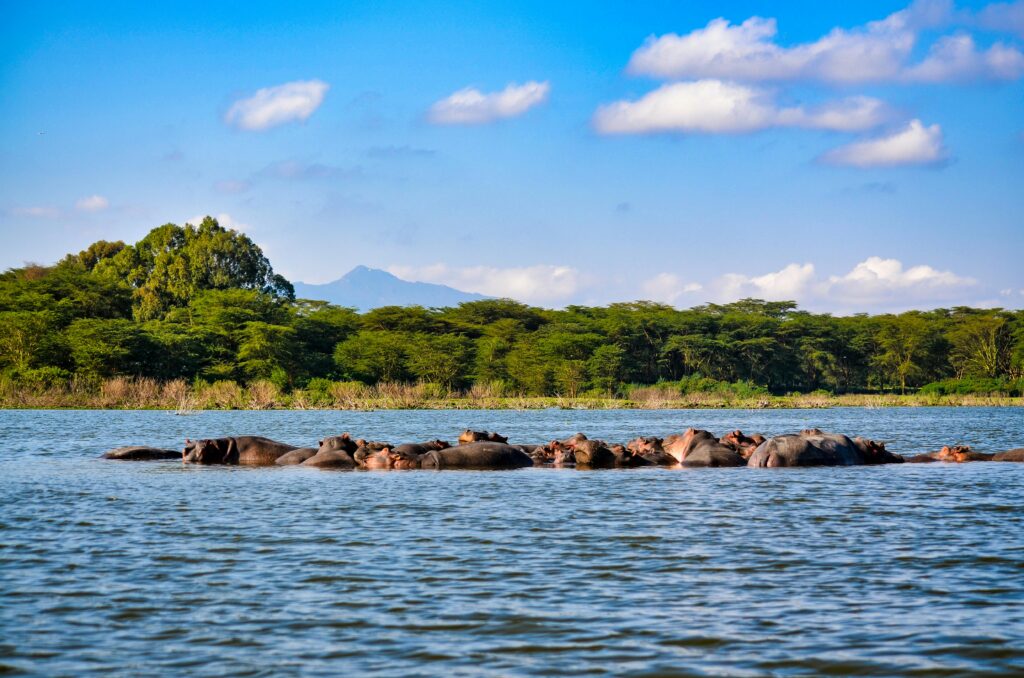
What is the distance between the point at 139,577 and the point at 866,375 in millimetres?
103817

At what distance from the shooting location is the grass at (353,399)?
63.8 metres

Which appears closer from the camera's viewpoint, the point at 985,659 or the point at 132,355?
the point at 985,659

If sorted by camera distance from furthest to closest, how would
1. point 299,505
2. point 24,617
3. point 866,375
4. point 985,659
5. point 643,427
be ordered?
point 866,375, point 643,427, point 299,505, point 24,617, point 985,659

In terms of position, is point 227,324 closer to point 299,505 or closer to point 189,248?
point 189,248

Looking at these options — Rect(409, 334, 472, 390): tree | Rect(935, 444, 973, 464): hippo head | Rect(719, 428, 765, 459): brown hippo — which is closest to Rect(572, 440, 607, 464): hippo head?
Rect(719, 428, 765, 459): brown hippo

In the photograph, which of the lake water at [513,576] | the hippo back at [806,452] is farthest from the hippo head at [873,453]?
the lake water at [513,576]

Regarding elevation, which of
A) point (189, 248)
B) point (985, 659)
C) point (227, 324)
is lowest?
point (985, 659)

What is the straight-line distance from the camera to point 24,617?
9156mm

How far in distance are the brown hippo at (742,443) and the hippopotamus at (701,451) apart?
208mm

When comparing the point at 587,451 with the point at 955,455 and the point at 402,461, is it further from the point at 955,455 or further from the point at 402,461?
the point at 955,455

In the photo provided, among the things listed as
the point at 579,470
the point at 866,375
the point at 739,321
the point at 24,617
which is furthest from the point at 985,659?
the point at 866,375

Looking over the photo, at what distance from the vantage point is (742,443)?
23.9 m

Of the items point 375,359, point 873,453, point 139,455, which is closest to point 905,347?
point 375,359

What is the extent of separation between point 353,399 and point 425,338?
911 inches
